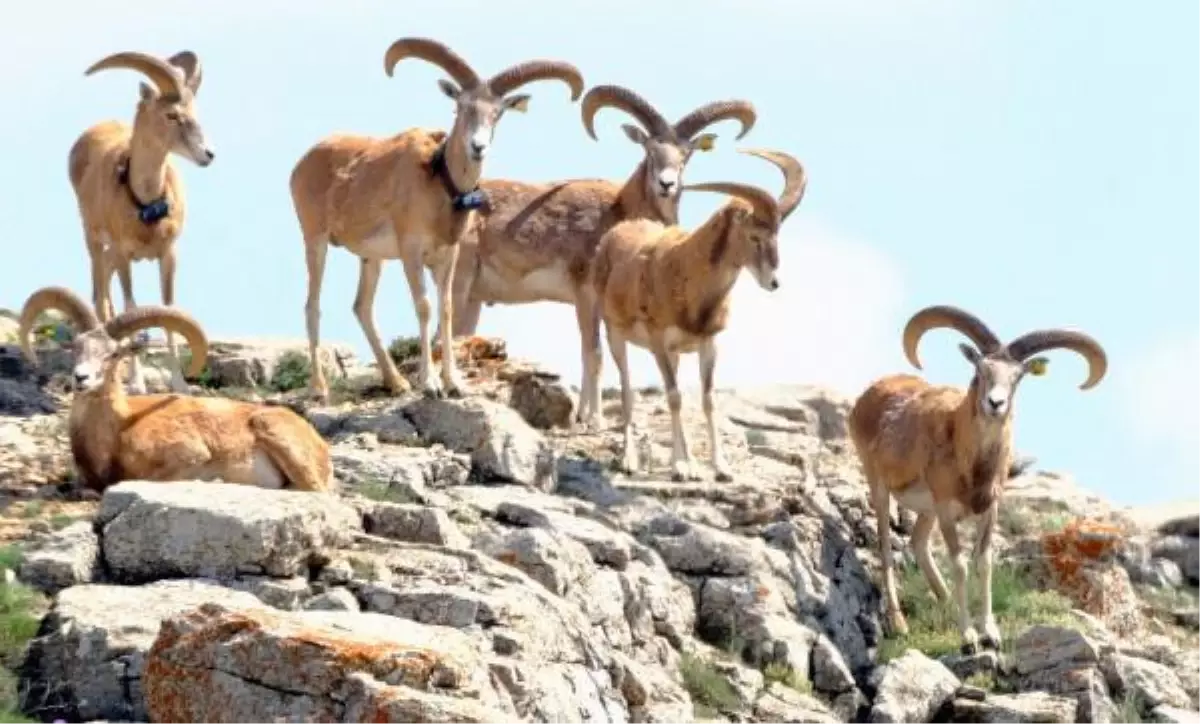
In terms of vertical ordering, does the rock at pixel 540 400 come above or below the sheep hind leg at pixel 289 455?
below

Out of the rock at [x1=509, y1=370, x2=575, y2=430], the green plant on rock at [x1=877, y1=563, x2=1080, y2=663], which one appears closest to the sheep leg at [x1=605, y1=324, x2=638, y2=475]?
the rock at [x1=509, y1=370, x2=575, y2=430]

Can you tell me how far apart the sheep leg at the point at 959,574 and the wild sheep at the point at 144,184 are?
21.2 feet

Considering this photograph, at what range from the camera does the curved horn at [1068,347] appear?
2188cm

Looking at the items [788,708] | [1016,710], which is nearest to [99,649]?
[788,708]

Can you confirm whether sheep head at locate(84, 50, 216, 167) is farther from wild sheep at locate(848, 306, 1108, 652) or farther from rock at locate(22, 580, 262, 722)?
rock at locate(22, 580, 262, 722)

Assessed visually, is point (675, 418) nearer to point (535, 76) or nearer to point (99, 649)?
point (535, 76)

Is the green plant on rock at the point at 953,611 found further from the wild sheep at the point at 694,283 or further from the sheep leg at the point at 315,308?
the sheep leg at the point at 315,308

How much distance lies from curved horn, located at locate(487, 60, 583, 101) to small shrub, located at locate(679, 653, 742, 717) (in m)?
6.22

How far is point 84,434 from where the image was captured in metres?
18.2

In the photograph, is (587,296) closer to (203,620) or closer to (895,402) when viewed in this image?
(895,402)

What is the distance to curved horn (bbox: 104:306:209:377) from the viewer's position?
18516 mm

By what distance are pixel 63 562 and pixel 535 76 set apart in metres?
9.08

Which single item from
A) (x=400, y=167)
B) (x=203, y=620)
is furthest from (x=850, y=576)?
(x=203, y=620)

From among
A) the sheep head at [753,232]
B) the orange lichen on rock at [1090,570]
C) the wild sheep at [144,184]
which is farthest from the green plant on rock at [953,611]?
the wild sheep at [144,184]
